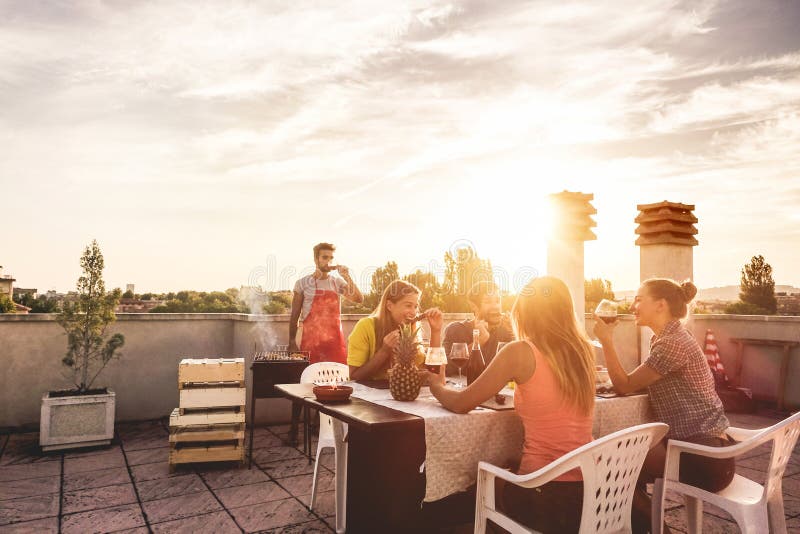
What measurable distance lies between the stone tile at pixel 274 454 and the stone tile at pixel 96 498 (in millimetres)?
1090

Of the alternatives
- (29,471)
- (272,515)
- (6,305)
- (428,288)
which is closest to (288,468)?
(272,515)

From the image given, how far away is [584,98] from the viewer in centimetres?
652

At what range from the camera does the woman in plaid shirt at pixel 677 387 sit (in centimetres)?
271

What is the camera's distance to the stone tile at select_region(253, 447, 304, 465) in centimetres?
490

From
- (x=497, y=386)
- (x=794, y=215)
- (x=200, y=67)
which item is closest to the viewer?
(x=497, y=386)

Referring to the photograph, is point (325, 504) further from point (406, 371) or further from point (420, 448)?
point (406, 371)

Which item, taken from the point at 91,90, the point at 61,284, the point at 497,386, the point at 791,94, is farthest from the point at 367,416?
the point at 791,94

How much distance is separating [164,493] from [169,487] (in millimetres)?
134

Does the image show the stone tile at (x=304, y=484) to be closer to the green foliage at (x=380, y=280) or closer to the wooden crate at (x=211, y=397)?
the wooden crate at (x=211, y=397)

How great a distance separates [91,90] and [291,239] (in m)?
3.15

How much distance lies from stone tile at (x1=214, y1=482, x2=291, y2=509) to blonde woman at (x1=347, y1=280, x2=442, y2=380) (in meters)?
1.19

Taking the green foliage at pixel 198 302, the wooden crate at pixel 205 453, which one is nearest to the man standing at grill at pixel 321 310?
the wooden crate at pixel 205 453

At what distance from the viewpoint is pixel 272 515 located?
361 cm

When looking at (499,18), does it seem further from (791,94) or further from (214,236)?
(214,236)
